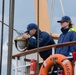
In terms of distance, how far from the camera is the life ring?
5543 mm

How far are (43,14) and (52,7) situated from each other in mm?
341

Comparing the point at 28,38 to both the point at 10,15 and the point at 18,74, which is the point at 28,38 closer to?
the point at 18,74

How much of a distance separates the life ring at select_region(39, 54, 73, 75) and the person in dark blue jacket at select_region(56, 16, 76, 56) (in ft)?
0.55

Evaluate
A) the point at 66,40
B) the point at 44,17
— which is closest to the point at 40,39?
the point at 66,40

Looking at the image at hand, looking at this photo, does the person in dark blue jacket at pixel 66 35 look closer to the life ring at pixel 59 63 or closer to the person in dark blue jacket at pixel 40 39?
the life ring at pixel 59 63

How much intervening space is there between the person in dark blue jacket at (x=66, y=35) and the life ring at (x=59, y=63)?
0.55 ft

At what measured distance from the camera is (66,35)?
5.97 m

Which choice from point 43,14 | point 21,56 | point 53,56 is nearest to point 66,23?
point 53,56

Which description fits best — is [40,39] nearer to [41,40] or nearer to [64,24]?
[41,40]

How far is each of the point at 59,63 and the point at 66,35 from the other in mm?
506

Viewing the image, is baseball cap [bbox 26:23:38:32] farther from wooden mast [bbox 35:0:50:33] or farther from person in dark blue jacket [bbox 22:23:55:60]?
wooden mast [bbox 35:0:50:33]

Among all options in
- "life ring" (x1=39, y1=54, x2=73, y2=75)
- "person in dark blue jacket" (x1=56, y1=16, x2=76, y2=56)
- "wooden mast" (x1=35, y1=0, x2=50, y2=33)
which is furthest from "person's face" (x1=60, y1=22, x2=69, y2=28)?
"wooden mast" (x1=35, y1=0, x2=50, y2=33)

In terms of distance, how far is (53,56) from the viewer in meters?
5.77

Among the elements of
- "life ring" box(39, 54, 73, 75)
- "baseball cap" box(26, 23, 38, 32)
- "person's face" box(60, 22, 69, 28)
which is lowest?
"life ring" box(39, 54, 73, 75)
